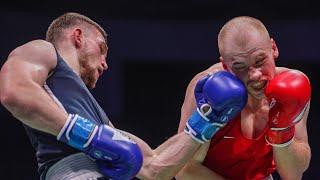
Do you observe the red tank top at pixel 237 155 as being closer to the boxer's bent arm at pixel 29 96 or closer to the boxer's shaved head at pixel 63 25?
the boxer's shaved head at pixel 63 25

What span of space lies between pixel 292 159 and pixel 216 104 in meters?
0.51

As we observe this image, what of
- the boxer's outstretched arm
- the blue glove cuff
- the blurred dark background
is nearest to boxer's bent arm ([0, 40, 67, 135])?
the blue glove cuff

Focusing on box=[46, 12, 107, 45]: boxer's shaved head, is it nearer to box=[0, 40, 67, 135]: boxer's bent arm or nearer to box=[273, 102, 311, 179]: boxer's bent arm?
box=[0, 40, 67, 135]: boxer's bent arm

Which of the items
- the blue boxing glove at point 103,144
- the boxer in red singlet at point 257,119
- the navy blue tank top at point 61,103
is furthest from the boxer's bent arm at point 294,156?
the navy blue tank top at point 61,103

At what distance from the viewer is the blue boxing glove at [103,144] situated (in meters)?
2.51

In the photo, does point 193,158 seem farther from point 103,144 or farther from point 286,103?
point 103,144

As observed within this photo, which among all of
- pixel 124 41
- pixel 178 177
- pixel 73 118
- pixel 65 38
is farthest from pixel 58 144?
pixel 124 41

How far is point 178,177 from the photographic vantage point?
3.27m

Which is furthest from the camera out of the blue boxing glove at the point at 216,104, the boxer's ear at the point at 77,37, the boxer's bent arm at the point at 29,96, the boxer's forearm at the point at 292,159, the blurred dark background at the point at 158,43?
the blurred dark background at the point at 158,43

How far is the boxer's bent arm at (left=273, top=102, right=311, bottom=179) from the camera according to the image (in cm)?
289

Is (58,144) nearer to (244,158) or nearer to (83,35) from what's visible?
(83,35)

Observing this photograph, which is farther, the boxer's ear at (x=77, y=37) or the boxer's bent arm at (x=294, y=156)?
the boxer's ear at (x=77, y=37)

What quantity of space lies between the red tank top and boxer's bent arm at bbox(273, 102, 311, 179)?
15 centimetres

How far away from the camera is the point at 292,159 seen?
293 cm
